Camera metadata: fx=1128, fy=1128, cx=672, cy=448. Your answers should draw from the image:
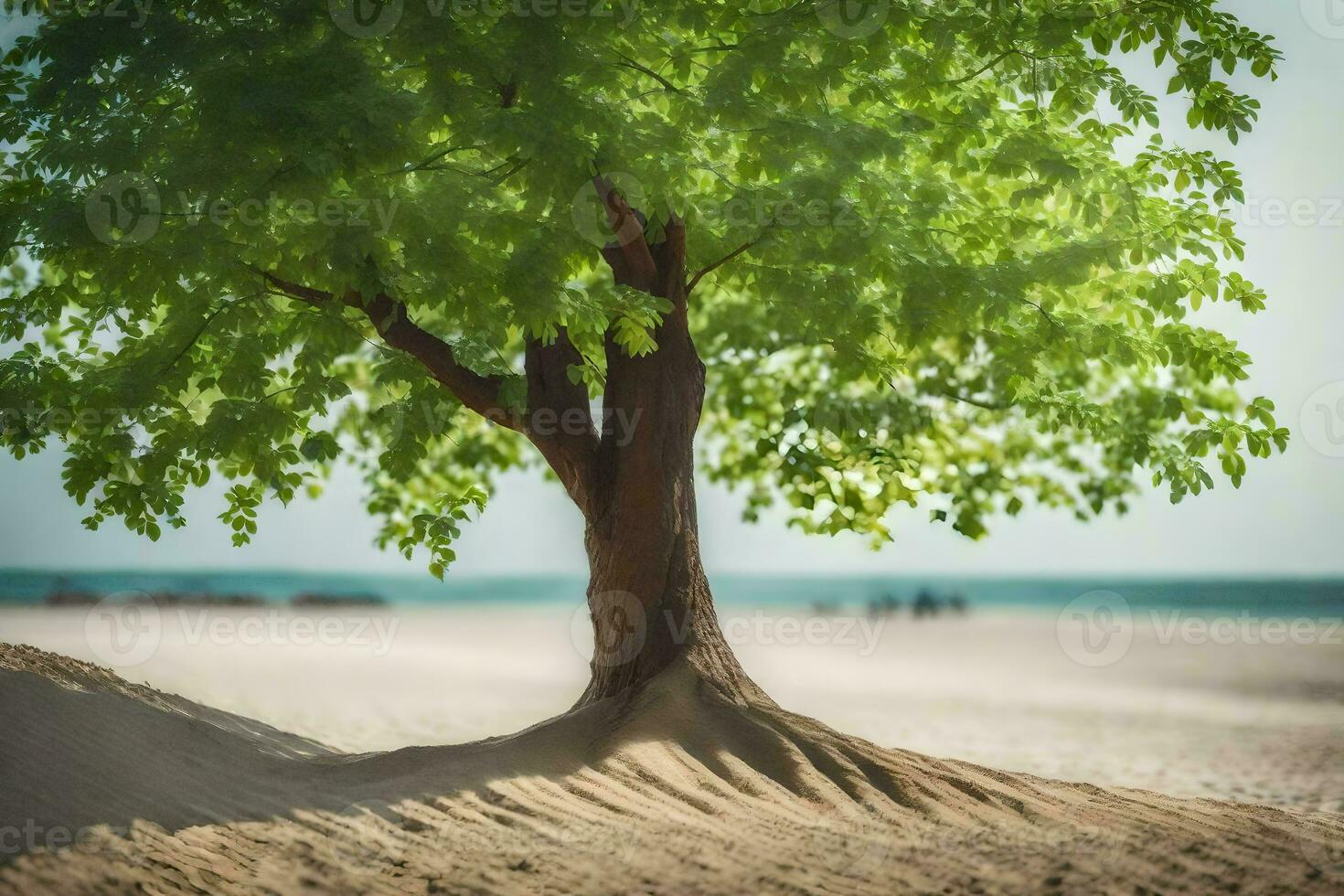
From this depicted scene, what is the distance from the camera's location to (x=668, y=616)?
28.3 feet

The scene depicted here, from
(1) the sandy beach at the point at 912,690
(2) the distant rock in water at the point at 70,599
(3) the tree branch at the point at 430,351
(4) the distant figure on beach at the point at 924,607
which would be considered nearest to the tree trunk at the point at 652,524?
(3) the tree branch at the point at 430,351

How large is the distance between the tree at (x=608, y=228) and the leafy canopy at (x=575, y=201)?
0.10ft

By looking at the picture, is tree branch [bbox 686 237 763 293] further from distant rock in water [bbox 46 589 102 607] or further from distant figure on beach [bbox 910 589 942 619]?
distant rock in water [bbox 46 589 102 607]

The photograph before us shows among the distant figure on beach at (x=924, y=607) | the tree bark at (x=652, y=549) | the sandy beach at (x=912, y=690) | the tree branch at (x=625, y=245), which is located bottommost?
the sandy beach at (x=912, y=690)

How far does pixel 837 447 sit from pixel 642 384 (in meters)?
1.86

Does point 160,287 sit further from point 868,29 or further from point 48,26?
point 868,29

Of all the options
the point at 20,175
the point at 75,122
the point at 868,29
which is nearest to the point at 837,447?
the point at 868,29

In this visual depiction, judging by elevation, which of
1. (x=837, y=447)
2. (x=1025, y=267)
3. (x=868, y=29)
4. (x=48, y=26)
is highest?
(x=868, y=29)

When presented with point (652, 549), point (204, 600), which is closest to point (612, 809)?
point (652, 549)

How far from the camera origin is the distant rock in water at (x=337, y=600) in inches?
2429

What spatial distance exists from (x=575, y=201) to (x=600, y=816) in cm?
386

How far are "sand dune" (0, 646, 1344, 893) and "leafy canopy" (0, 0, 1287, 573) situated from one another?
200 cm

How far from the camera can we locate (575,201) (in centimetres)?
743

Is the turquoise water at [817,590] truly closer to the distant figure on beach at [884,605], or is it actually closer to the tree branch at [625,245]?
the distant figure on beach at [884,605]
